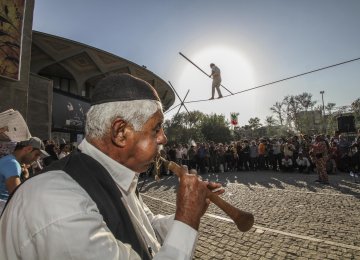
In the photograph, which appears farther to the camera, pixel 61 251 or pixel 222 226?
pixel 222 226

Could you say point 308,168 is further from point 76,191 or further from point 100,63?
point 100,63

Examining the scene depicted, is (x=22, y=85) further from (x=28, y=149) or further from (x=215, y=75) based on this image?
(x=28, y=149)

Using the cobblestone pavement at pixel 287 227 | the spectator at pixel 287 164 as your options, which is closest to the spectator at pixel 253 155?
the spectator at pixel 287 164

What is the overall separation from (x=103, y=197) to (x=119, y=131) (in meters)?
0.40

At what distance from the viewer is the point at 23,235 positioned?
1.02 metres

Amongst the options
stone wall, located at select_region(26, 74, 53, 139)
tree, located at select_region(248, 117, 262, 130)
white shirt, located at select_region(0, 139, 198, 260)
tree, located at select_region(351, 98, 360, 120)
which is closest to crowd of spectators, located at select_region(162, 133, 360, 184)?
stone wall, located at select_region(26, 74, 53, 139)

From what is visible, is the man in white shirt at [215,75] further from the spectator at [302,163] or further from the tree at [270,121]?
the tree at [270,121]

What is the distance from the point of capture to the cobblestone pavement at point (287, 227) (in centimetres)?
400

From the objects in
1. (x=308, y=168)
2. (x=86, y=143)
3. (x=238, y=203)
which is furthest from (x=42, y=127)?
(x=86, y=143)

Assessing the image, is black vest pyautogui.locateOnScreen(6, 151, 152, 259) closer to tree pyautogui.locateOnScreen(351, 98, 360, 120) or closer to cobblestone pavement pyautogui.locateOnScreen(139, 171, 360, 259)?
cobblestone pavement pyautogui.locateOnScreen(139, 171, 360, 259)

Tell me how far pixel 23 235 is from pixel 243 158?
1738 centimetres

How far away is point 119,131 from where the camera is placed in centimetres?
144

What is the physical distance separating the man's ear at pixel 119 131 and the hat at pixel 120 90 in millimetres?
127

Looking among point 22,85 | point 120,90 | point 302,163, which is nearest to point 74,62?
point 22,85
